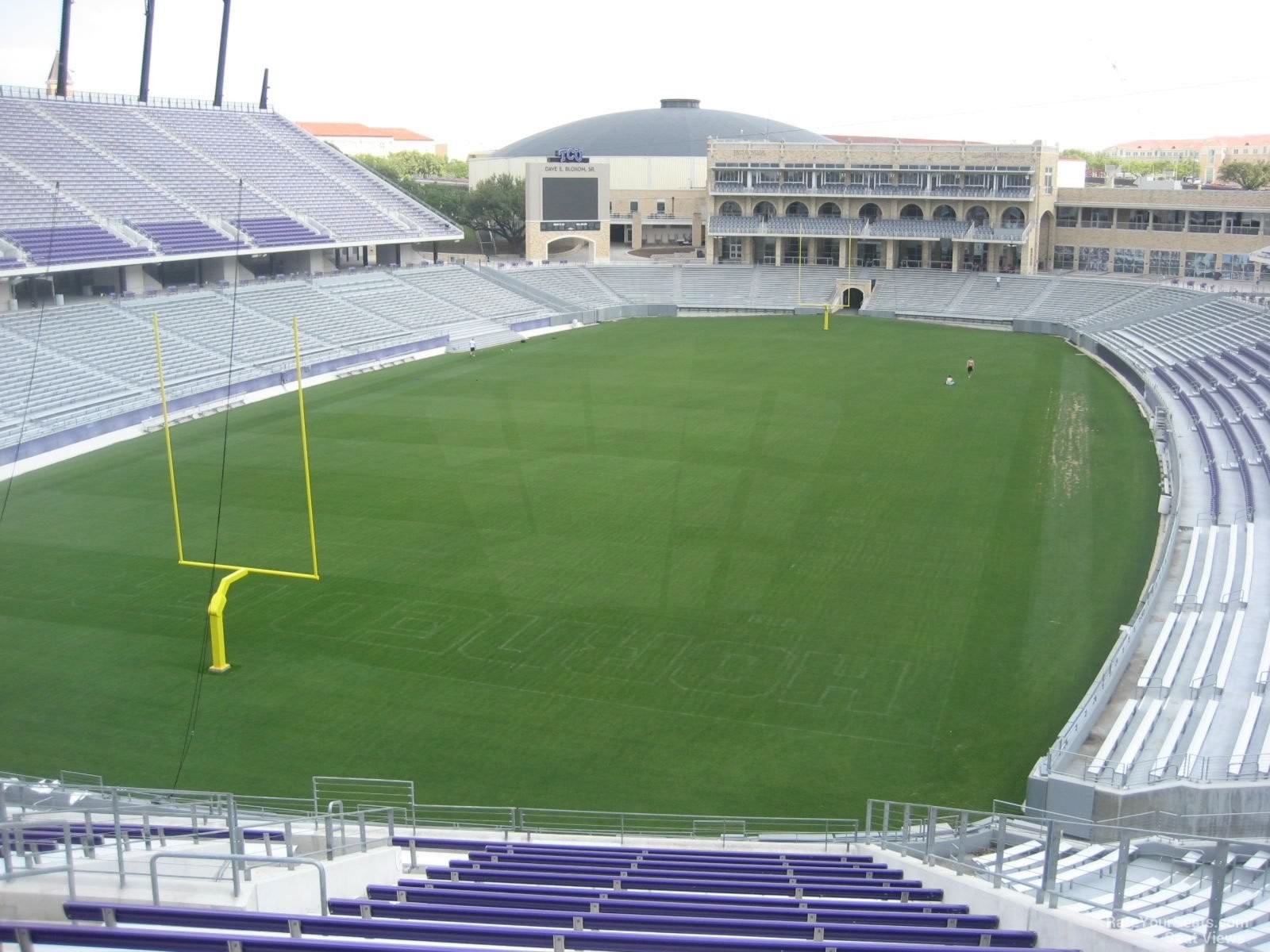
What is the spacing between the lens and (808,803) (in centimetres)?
1397

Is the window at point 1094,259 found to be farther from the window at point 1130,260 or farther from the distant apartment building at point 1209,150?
the distant apartment building at point 1209,150

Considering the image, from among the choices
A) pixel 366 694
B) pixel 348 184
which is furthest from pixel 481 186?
pixel 366 694

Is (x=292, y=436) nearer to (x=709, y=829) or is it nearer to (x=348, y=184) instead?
(x=709, y=829)

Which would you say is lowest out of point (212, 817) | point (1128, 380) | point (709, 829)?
point (709, 829)

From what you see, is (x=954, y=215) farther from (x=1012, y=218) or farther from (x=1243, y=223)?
(x=1243, y=223)

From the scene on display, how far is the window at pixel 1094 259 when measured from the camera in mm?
62156

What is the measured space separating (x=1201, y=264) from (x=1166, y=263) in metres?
1.71

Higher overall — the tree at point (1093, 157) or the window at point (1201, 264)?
the tree at point (1093, 157)

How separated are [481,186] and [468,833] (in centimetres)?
6339

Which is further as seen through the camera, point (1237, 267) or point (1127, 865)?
point (1237, 267)

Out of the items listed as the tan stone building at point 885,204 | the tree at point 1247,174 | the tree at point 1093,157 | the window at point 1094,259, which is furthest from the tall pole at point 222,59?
the tree at point 1093,157

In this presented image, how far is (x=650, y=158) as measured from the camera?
7838cm

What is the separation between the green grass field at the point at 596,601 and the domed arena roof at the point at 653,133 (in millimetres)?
50014

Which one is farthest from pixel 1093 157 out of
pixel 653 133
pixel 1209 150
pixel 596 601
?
pixel 596 601
